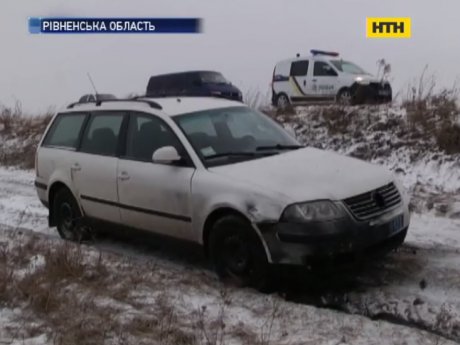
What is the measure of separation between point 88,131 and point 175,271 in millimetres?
2018

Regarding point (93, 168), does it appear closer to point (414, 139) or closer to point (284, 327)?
point (284, 327)

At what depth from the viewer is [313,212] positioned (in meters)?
4.63

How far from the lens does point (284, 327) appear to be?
416 cm

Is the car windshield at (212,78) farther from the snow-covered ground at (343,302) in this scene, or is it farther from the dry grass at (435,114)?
the snow-covered ground at (343,302)

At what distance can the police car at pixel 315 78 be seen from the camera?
18.1 meters

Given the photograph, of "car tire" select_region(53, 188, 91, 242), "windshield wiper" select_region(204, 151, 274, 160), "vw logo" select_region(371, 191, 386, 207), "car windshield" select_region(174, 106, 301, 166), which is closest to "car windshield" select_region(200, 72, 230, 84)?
"car tire" select_region(53, 188, 91, 242)

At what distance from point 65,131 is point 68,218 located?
1002mm

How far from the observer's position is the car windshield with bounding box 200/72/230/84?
2245 cm

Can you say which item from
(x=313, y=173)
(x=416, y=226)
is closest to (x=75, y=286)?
(x=313, y=173)

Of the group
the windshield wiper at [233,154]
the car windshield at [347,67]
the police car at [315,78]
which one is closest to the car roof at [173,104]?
the windshield wiper at [233,154]

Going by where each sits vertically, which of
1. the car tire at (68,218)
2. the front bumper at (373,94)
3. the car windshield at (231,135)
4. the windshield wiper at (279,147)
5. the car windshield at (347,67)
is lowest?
the car tire at (68,218)

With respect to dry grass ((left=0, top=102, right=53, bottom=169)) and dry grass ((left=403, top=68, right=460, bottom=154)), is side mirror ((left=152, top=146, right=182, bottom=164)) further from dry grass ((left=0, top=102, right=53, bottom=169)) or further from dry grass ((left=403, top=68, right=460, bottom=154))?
dry grass ((left=0, top=102, right=53, bottom=169))

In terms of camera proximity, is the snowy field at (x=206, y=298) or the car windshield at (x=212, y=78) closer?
the snowy field at (x=206, y=298)

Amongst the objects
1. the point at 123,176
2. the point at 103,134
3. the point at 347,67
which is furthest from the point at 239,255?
the point at 347,67
